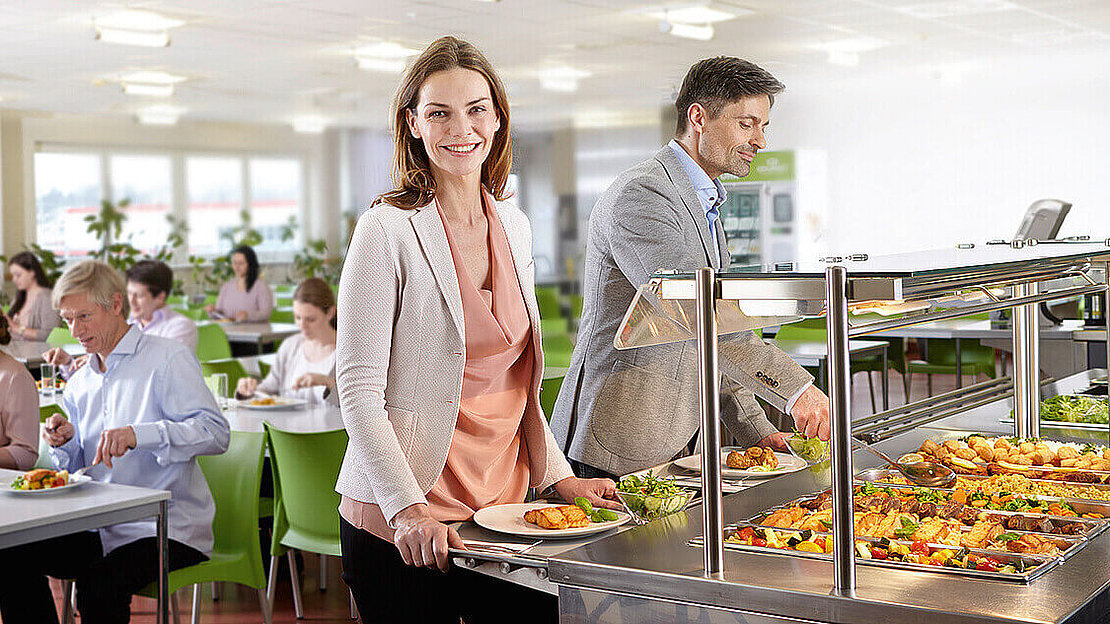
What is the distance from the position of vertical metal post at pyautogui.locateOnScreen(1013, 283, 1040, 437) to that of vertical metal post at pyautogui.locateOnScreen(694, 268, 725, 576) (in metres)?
1.30

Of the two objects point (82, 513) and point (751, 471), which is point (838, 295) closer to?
point (751, 471)

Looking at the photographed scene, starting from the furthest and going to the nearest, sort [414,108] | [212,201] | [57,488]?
1. [212,201]
2. [57,488]
3. [414,108]

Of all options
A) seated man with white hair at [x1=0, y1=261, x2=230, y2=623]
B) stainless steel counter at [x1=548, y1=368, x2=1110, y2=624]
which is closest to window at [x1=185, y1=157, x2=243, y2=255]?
seated man with white hair at [x1=0, y1=261, x2=230, y2=623]

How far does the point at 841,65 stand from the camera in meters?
9.59

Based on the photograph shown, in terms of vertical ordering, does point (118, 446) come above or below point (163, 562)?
above

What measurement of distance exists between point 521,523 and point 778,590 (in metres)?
0.48

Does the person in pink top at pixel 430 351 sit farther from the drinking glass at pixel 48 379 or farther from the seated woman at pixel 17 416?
the drinking glass at pixel 48 379

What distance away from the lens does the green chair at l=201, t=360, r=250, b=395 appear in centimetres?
500

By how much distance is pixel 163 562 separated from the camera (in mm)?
2836

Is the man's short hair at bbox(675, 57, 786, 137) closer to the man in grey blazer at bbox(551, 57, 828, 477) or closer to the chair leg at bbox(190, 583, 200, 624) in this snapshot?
the man in grey blazer at bbox(551, 57, 828, 477)

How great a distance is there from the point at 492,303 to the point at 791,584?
26.3 inches

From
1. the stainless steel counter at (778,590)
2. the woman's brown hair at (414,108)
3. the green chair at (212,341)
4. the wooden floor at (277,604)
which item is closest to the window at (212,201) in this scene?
the green chair at (212,341)

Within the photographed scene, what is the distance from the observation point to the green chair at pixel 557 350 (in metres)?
5.36

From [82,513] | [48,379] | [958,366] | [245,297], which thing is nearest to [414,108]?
[82,513]
